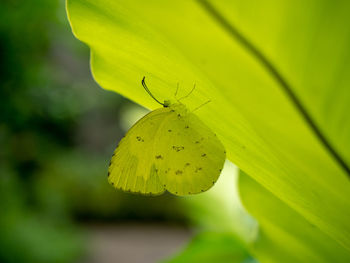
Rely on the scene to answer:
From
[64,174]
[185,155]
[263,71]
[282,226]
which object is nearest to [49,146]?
[64,174]

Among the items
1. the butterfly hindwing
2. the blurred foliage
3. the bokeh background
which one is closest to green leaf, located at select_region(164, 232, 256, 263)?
the butterfly hindwing

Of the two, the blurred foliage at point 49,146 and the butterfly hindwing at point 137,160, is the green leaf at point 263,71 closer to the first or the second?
the butterfly hindwing at point 137,160

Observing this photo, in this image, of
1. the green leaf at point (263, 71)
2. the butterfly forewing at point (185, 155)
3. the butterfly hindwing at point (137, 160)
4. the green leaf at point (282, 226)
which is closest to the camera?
the green leaf at point (263, 71)

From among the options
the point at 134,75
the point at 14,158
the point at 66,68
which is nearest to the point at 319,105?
the point at 134,75

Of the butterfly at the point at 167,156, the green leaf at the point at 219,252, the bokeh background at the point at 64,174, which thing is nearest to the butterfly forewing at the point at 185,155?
the butterfly at the point at 167,156

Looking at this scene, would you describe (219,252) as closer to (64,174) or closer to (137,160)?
(137,160)
